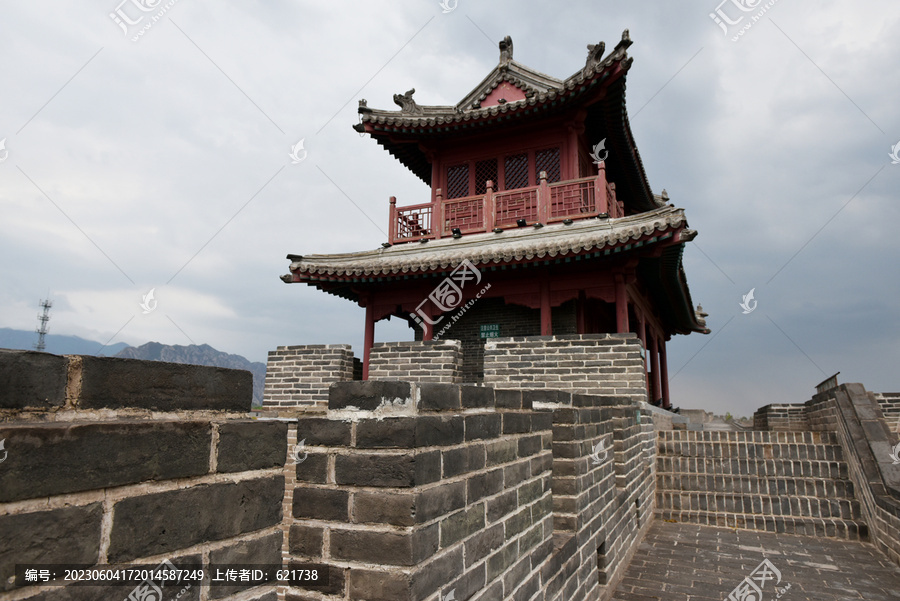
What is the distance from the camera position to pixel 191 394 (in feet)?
4.07

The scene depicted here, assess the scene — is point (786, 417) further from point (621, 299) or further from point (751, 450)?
point (621, 299)

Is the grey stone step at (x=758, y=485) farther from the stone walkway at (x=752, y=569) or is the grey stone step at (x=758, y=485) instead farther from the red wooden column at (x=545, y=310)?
the red wooden column at (x=545, y=310)

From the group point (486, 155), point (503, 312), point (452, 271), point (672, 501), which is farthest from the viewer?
point (486, 155)

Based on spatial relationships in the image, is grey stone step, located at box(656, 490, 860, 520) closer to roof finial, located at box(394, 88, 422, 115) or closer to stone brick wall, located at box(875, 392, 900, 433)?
stone brick wall, located at box(875, 392, 900, 433)

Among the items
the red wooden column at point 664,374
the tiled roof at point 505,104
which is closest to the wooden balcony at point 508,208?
the tiled roof at point 505,104

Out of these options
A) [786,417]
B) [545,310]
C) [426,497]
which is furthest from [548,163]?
[426,497]

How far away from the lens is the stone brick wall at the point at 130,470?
838 mm

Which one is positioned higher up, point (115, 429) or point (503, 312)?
point (503, 312)

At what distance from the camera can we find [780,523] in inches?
263

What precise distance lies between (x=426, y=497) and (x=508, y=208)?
31.3 ft

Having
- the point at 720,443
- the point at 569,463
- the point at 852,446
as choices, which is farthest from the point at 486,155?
the point at 569,463

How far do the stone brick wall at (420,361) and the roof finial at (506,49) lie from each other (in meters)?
8.64

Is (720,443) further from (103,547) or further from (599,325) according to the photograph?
(103,547)

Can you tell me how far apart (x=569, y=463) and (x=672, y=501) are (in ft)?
16.7
